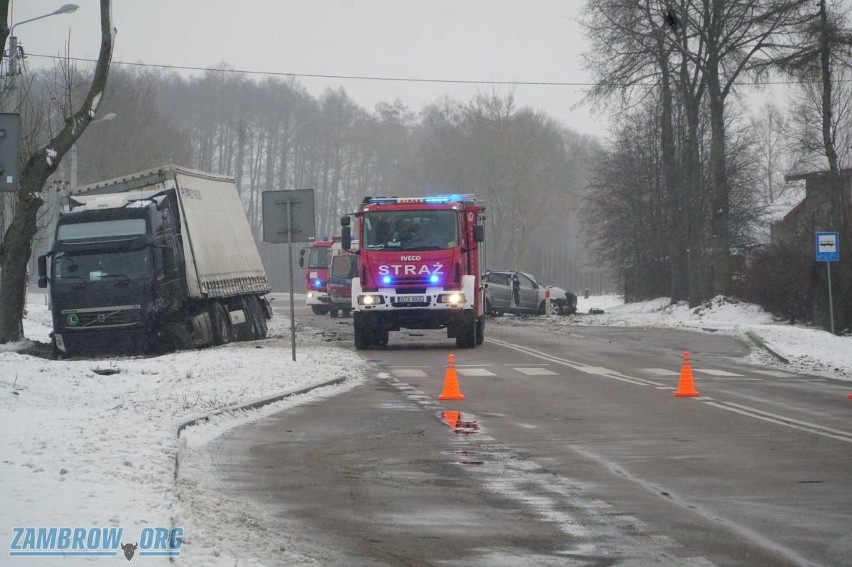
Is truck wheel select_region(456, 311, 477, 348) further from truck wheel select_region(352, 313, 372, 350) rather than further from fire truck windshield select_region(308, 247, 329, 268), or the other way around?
fire truck windshield select_region(308, 247, 329, 268)

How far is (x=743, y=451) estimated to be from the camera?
11.2 m

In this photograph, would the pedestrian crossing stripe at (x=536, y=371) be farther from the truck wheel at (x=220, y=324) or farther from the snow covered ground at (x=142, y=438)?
the truck wheel at (x=220, y=324)

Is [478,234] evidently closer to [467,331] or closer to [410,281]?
[410,281]

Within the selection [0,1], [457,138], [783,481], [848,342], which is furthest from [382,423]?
[457,138]

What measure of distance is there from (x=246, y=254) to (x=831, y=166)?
17.9 metres

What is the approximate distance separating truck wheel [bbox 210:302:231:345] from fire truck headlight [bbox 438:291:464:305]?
19.3 feet

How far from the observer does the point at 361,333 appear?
92.2 feet

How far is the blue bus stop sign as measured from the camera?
98.6 ft

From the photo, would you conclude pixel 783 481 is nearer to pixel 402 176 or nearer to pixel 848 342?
pixel 848 342

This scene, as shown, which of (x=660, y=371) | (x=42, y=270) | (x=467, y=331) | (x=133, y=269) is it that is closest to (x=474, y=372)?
(x=660, y=371)

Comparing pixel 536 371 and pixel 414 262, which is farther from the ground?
pixel 414 262

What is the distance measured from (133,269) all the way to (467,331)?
24.2 ft

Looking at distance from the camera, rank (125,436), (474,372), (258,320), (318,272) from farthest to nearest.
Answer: (318,272) < (258,320) < (474,372) < (125,436)

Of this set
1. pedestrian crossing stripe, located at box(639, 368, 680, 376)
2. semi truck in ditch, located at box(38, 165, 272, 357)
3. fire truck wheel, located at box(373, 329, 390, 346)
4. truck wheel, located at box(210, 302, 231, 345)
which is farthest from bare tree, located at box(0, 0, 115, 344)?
pedestrian crossing stripe, located at box(639, 368, 680, 376)
